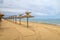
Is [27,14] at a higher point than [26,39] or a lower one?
higher

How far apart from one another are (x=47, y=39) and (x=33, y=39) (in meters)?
0.45

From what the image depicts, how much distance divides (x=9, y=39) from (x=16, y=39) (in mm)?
208

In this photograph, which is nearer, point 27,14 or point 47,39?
point 47,39

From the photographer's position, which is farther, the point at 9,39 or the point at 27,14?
the point at 27,14

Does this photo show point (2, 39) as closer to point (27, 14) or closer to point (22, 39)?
point (22, 39)

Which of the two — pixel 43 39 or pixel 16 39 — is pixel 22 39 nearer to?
pixel 16 39

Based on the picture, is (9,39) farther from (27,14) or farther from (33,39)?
(27,14)

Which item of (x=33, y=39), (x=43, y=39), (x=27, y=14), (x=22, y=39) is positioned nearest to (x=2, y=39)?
(x=22, y=39)

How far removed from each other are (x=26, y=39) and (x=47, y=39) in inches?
26.1

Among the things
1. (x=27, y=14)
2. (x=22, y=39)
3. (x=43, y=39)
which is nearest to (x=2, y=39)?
(x=22, y=39)

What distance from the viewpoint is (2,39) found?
3.75m

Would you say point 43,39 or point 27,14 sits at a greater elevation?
point 27,14

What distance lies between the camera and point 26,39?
12.6 feet

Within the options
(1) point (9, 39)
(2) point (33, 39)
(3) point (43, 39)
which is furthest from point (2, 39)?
(3) point (43, 39)
